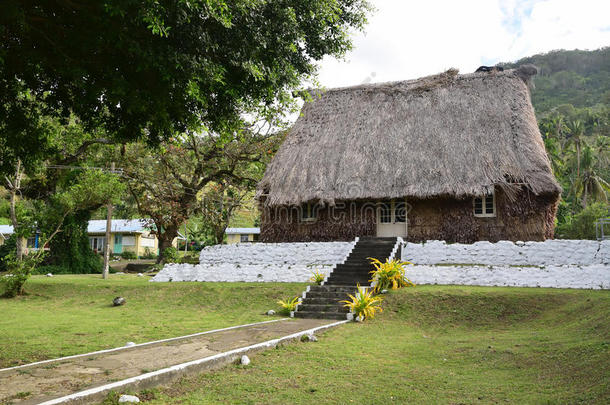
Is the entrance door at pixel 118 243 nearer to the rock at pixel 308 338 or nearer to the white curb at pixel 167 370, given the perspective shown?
the white curb at pixel 167 370

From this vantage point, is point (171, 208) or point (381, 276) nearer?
point (381, 276)

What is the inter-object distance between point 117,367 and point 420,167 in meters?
13.3

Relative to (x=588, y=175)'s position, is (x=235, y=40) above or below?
below

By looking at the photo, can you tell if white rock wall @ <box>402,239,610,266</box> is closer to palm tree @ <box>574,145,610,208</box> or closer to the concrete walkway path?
the concrete walkway path

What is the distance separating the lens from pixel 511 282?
12195mm

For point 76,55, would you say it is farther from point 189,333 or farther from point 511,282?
point 511,282

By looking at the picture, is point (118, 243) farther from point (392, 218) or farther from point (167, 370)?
point (167, 370)

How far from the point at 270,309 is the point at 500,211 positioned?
9.15 metres

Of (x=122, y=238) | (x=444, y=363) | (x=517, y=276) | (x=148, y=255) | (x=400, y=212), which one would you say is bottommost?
(x=444, y=363)

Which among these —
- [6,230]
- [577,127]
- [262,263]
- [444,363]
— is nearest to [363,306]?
[444,363]

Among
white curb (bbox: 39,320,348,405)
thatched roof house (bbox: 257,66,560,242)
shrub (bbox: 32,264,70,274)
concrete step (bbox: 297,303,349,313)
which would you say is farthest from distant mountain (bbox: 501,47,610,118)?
white curb (bbox: 39,320,348,405)

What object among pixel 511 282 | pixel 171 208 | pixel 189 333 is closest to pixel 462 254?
pixel 511 282

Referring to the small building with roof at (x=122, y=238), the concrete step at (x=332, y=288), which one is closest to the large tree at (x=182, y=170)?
the concrete step at (x=332, y=288)

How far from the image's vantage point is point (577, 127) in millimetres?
35875
